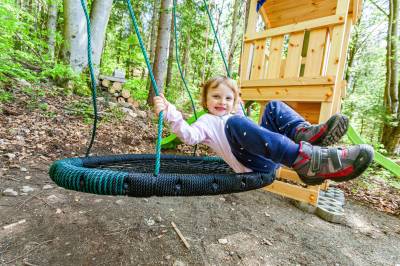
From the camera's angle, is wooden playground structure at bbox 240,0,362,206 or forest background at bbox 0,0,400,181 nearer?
wooden playground structure at bbox 240,0,362,206

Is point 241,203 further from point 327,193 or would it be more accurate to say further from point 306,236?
point 327,193

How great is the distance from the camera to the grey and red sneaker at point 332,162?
1115 millimetres

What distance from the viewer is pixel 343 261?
1768 millimetres

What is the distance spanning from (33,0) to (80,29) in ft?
32.4

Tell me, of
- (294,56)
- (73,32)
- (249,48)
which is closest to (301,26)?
(294,56)

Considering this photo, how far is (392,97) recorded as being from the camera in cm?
561

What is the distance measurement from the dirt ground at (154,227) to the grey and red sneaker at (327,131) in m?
0.85

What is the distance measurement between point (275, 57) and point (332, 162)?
5.96 feet

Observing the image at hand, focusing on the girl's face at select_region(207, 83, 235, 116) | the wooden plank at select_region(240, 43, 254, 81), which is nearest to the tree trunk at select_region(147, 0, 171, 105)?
the wooden plank at select_region(240, 43, 254, 81)

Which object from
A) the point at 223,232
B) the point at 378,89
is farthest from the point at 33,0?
the point at 378,89

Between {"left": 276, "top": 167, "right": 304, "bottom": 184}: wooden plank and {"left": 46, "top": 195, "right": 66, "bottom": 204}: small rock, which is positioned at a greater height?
{"left": 276, "top": 167, "right": 304, "bottom": 184}: wooden plank

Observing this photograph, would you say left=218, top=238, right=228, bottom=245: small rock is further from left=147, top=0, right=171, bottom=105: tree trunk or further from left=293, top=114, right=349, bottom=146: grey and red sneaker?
left=147, top=0, right=171, bottom=105: tree trunk

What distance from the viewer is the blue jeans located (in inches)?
48.2

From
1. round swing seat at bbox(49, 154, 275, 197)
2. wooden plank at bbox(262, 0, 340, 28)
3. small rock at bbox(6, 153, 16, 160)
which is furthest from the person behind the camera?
wooden plank at bbox(262, 0, 340, 28)
